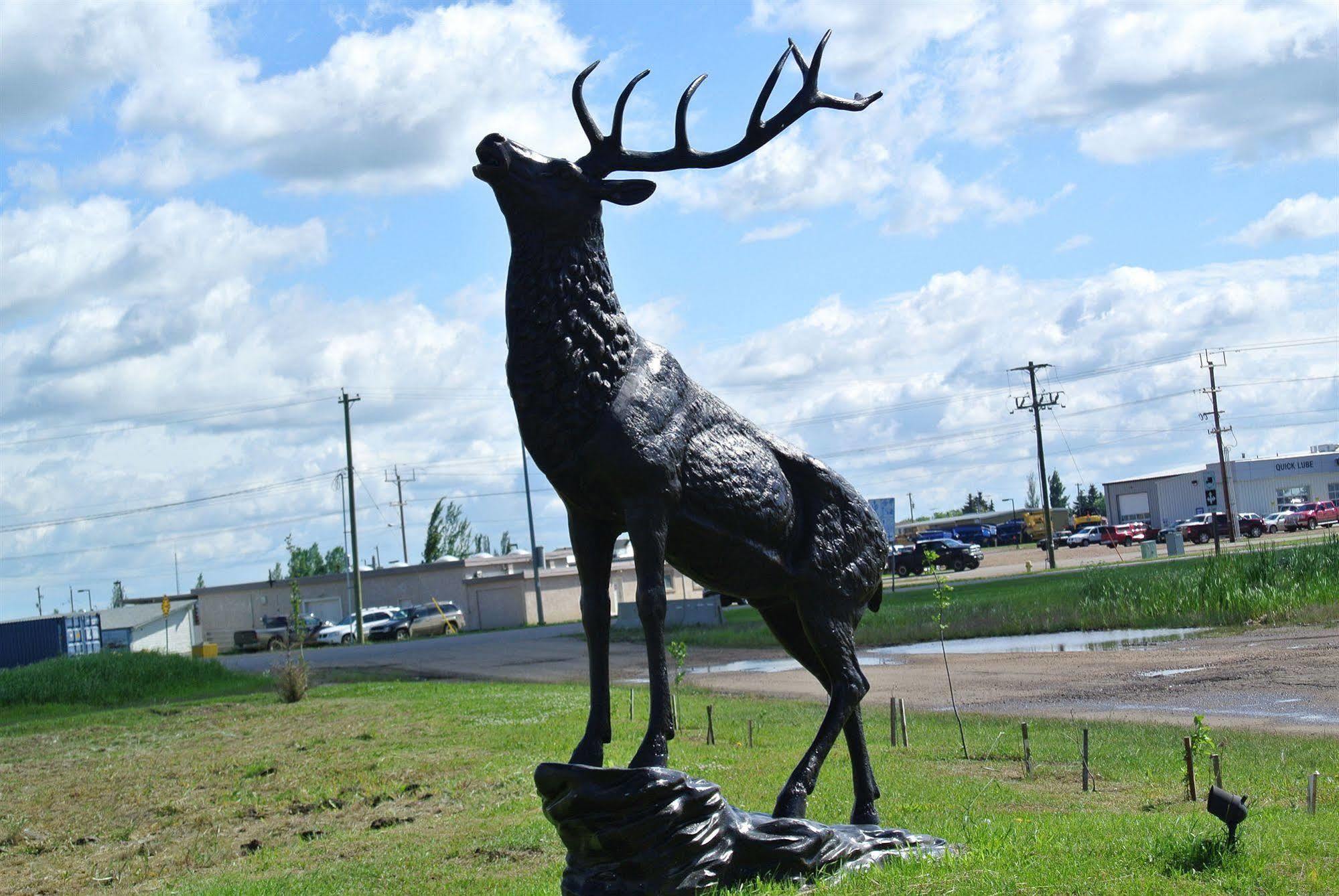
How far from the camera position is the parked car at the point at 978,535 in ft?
267

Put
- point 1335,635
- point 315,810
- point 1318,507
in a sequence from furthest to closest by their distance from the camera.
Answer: point 1318,507, point 1335,635, point 315,810

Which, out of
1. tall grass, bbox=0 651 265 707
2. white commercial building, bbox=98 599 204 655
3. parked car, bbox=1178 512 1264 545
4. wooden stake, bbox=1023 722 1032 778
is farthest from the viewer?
parked car, bbox=1178 512 1264 545

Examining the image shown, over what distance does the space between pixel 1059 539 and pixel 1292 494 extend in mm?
14489

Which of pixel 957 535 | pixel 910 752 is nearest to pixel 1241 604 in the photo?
pixel 910 752

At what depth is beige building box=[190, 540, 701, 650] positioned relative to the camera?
5525 cm

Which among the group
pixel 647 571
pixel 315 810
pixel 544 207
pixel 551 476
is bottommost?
pixel 315 810

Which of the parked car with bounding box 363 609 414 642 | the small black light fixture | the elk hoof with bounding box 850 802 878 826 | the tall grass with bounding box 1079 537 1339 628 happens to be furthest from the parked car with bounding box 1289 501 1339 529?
the elk hoof with bounding box 850 802 878 826

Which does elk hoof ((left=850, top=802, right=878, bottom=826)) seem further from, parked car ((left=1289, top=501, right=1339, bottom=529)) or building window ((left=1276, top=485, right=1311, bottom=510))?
building window ((left=1276, top=485, right=1311, bottom=510))

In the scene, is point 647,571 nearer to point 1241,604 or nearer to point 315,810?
point 315,810

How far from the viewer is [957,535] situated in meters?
81.4

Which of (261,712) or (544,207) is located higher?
(544,207)

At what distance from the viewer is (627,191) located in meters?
5.37

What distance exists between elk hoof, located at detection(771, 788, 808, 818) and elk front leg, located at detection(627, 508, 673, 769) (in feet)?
2.38

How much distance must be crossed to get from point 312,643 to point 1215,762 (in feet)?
145
